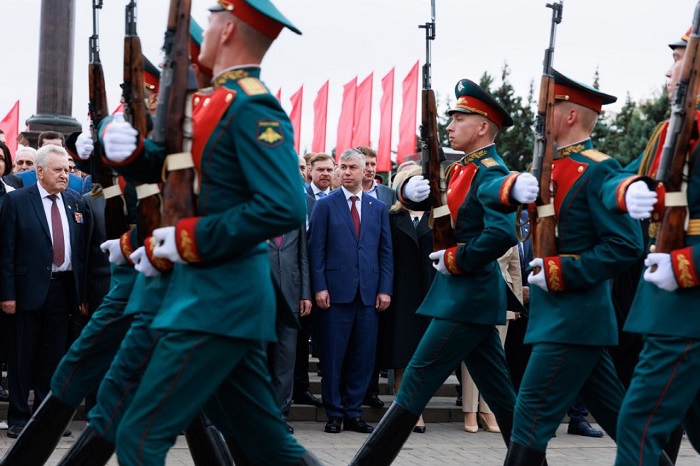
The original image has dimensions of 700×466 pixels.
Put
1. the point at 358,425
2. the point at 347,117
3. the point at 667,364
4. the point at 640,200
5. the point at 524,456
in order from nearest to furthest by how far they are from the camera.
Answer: the point at 667,364
the point at 640,200
the point at 524,456
the point at 358,425
the point at 347,117

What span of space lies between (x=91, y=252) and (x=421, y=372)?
354cm

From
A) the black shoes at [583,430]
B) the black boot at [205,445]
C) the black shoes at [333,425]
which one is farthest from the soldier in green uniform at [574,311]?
the black shoes at [583,430]

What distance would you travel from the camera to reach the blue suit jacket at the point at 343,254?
946 cm

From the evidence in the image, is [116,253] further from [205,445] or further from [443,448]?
[443,448]

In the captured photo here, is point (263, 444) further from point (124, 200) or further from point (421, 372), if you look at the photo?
point (124, 200)

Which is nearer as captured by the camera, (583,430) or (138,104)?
(138,104)

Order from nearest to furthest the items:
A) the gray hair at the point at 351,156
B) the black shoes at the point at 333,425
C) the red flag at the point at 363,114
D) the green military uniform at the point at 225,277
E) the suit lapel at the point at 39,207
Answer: the green military uniform at the point at 225,277, the suit lapel at the point at 39,207, the black shoes at the point at 333,425, the gray hair at the point at 351,156, the red flag at the point at 363,114

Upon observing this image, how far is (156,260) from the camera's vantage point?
14.6ft

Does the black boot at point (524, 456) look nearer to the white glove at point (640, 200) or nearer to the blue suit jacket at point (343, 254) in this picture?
the white glove at point (640, 200)

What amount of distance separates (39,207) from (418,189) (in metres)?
3.15

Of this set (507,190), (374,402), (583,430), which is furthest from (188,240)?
(583,430)

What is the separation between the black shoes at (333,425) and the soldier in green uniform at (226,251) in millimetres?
4733

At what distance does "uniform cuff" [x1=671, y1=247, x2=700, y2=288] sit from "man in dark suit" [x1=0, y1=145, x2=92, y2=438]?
515 cm

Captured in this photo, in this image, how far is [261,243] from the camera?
14.2ft
